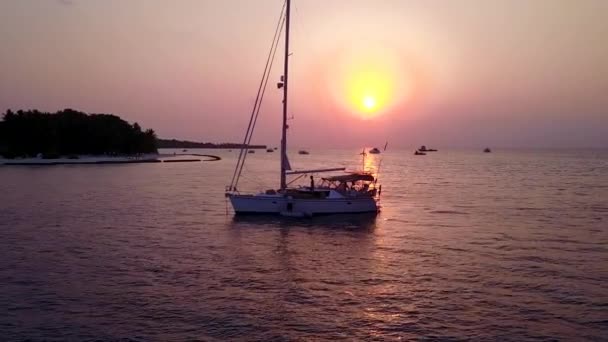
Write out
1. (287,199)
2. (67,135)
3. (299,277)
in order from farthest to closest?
(67,135), (287,199), (299,277)

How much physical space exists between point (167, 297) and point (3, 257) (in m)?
11.0

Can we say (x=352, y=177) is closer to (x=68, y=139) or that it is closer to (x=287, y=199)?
(x=287, y=199)

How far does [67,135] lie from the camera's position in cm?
14450

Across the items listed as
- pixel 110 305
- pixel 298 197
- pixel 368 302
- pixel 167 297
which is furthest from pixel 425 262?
pixel 298 197

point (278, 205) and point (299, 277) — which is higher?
point (278, 205)

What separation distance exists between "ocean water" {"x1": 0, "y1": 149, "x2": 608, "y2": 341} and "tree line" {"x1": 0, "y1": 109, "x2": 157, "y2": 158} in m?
101

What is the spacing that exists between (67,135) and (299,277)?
142066 millimetres

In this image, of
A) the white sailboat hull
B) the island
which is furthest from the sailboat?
the island

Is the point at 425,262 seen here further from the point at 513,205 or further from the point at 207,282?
the point at 513,205

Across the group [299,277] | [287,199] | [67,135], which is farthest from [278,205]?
[67,135]

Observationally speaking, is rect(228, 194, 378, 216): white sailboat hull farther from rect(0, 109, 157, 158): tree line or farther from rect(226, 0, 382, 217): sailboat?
rect(0, 109, 157, 158): tree line

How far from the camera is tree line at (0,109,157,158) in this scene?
129125 millimetres

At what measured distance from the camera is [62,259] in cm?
2320

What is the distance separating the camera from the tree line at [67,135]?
424ft
